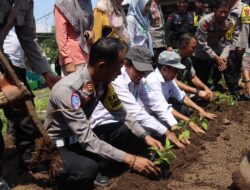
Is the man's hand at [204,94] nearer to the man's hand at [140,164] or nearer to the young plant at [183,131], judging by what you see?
the young plant at [183,131]

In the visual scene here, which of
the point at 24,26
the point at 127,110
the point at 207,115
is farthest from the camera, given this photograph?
the point at 207,115

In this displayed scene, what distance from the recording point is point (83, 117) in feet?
9.57

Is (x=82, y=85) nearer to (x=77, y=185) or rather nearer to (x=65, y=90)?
(x=65, y=90)

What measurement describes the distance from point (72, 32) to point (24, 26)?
27.5 inches

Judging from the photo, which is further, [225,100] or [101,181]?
[225,100]

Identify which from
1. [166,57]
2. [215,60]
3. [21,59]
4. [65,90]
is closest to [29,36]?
[21,59]

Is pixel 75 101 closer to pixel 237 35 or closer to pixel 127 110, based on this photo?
pixel 127 110

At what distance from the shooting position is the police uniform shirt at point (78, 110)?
2902 mm

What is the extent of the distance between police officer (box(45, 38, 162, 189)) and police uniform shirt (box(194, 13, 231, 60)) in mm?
3492

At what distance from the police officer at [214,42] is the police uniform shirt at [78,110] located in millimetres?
3637

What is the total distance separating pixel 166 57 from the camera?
14.8 feet

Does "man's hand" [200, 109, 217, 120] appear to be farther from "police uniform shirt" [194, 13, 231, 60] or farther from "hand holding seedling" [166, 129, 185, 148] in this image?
"police uniform shirt" [194, 13, 231, 60]

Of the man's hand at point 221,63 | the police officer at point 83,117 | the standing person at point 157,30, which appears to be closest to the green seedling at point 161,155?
the police officer at point 83,117

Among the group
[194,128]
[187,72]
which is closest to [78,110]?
[194,128]
